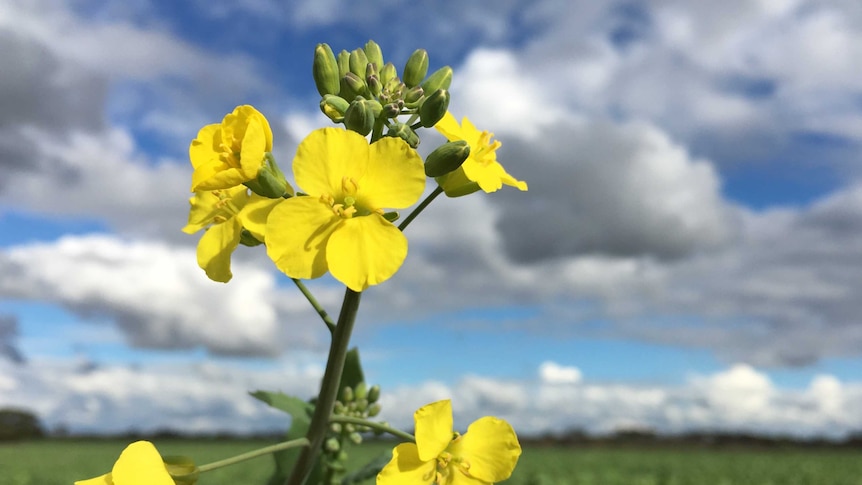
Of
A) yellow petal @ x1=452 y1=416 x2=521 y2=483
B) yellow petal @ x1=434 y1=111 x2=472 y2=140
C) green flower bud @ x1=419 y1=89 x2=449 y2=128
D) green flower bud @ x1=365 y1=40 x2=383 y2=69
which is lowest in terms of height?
yellow petal @ x1=452 y1=416 x2=521 y2=483

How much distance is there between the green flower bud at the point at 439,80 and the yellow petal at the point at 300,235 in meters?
0.48

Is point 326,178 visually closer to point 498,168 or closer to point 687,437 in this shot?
point 498,168

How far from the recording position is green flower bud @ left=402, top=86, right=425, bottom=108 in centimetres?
144

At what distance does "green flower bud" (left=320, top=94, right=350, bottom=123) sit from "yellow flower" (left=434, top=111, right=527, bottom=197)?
221 mm

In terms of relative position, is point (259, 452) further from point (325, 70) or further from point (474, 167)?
point (325, 70)

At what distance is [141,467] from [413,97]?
3.10 feet

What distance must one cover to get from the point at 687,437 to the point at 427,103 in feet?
123

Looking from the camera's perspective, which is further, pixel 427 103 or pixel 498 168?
pixel 498 168

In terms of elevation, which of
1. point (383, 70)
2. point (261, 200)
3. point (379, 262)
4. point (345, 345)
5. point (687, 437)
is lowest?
point (345, 345)

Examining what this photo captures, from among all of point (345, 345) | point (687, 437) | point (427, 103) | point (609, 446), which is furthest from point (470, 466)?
point (687, 437)

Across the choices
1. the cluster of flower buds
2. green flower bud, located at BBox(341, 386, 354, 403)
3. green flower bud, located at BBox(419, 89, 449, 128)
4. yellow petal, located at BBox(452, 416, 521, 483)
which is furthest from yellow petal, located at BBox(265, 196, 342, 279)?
green flower bud, located at BBox(341, 386, 354, 403)

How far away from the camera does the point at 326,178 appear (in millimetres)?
1218

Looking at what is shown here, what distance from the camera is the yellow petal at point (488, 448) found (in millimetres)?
1271

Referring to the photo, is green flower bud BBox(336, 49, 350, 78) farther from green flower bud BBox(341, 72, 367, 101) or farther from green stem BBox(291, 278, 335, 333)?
green stem BBox(291, 278, 335, 333)
